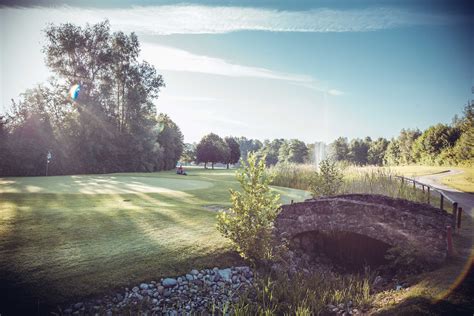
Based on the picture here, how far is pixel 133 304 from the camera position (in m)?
4.74

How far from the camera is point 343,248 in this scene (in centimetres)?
835

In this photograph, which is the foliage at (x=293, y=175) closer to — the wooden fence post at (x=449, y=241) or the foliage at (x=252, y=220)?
the wooden fence post at (x=449, y=241)

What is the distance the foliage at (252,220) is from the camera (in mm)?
6500

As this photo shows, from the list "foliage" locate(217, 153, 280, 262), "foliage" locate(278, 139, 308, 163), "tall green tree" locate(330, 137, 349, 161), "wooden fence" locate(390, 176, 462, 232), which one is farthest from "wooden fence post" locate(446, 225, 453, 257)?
"foliage" locate(278, 139, 308, 163)

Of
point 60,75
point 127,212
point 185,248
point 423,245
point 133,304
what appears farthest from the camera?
point 60,75

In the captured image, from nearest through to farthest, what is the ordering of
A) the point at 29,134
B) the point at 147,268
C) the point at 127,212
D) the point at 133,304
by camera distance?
the point at 133,304 → the point at 147,268 → the point at 127,212 → the point at 29,134

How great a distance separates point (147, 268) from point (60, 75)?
32883mm

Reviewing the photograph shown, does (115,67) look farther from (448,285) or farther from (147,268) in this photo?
(448,285)

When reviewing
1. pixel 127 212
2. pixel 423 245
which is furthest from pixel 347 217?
pixel 127 212

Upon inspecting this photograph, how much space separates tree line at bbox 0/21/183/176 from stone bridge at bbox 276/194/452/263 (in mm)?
24579

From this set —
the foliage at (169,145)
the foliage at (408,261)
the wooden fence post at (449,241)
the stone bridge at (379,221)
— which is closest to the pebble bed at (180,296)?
the stone bridge at (379,221)

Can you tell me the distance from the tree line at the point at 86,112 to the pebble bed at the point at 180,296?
2372 centimetres

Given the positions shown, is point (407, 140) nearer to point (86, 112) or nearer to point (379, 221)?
point (379, 221)

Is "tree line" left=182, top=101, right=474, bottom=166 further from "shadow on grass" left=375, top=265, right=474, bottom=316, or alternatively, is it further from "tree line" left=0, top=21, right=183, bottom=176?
"tree line" left=0, top=21, right=183, bottom=176
